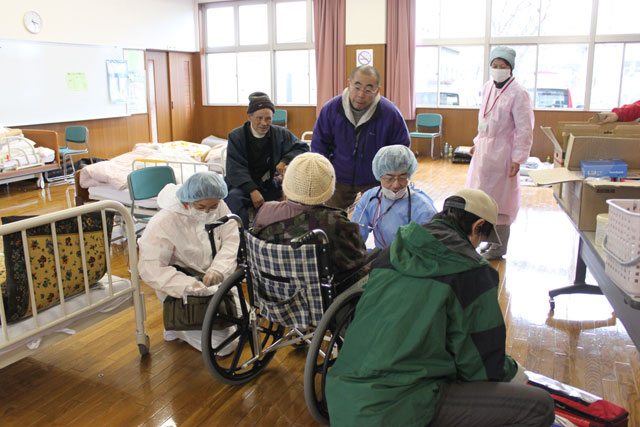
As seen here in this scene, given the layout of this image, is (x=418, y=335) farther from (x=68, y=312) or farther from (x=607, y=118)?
(x=607, y=118)

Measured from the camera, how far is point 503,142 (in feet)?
12.0

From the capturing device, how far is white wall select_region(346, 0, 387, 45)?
8859mm

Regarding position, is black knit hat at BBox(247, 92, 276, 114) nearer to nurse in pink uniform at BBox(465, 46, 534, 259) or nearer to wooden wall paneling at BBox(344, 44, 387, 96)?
nurse in pink uniform at BBox(465, 46, 534, 259)

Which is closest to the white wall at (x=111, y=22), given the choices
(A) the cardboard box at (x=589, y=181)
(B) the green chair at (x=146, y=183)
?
(B) the green chair at (x=146, y=183)

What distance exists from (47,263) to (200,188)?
0.71 m

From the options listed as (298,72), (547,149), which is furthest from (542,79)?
(298,72)

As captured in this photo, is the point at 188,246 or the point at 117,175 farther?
the point at 117,175

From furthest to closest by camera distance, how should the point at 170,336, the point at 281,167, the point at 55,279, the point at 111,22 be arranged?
the point at 111,22 → the point at 281,167 → the point at 170,336 → the point at 55,279

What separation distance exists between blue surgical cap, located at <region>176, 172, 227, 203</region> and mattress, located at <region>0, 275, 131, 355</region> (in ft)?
1.63

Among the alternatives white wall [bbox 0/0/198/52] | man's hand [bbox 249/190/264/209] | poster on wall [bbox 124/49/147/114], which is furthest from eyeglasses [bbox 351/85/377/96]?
poster on wall [bbox 124/49/147/114]

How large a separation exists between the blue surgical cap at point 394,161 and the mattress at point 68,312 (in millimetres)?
1309

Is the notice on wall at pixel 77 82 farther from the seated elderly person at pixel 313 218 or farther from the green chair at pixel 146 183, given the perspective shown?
the seated elderly person at pixel 313 218

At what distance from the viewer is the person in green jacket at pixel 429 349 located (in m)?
1.37

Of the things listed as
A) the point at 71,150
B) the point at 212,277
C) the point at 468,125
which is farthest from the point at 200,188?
the point at 468,125
